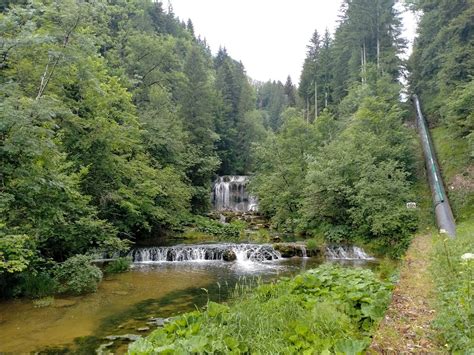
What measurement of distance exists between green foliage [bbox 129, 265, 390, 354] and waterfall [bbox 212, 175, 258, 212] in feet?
86.4

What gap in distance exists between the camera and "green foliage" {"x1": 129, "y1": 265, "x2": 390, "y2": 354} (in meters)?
3.98

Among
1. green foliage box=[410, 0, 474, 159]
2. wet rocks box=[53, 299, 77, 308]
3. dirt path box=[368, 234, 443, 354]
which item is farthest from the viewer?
green foliage box=[410, 0, 474, 159]

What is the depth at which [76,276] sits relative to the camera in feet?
33.2

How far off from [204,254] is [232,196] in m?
16.7

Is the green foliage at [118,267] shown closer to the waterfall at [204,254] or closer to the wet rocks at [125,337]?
the waterfall at [204,254]

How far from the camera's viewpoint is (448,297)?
4371 millimetres

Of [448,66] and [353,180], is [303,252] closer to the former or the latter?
[353,180]

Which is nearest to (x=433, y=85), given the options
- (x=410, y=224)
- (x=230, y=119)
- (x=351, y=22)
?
(x=351, y=22)

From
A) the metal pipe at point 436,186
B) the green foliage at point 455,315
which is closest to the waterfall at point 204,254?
the metal pipe at point 436,186

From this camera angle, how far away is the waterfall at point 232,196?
3256cm

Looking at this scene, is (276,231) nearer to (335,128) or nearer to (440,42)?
(335,128)

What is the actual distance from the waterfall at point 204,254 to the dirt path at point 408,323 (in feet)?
35.3

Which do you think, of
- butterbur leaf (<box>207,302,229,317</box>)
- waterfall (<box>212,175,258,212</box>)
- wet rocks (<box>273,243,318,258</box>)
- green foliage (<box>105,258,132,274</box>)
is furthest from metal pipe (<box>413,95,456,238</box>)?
waterfall (<box>212,175,258,212</box>)

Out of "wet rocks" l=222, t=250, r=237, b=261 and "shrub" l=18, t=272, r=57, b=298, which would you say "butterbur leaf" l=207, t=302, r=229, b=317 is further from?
"wet rocks" l=222, t=250, r=237, b=261
